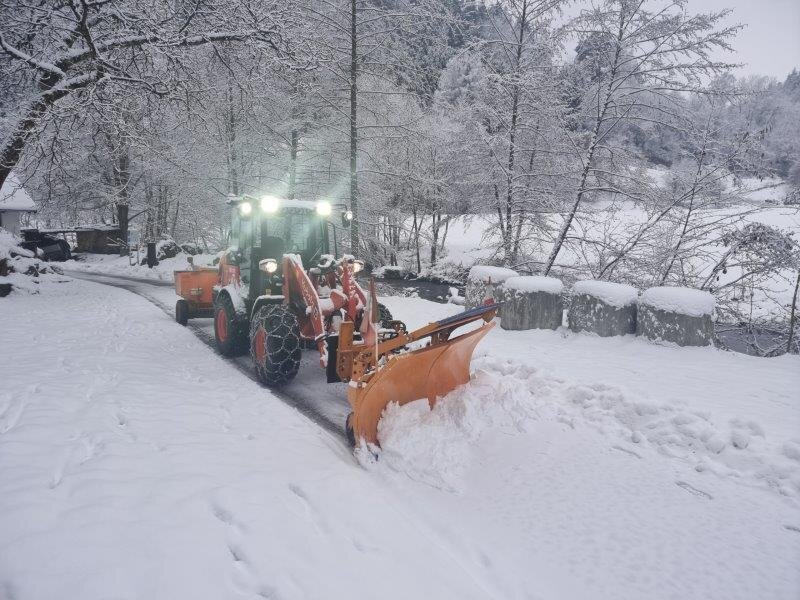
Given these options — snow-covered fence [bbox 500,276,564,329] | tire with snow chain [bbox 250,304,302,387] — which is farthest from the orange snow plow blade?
snow-covered fence [bbox 500,276,564,329]

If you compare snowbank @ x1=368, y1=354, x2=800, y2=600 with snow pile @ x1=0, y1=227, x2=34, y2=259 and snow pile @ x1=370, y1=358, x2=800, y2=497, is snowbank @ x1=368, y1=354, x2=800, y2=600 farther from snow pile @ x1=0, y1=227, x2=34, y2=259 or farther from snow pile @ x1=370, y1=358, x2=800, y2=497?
snow pile @ x1=0, y1=227, x2=34, y2=259

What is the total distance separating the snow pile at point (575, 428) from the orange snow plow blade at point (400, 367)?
0.14 metres

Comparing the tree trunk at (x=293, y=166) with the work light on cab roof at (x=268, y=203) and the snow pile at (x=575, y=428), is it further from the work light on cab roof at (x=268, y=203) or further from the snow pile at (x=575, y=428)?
the snow pile at (x=575, y=428)

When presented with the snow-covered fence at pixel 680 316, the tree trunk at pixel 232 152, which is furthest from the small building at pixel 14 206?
the snow-covered fence at pixel 680 316

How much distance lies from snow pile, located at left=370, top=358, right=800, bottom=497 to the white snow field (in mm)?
17

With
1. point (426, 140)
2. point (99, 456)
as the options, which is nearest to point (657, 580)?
point (99, 456)

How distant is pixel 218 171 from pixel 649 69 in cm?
1424

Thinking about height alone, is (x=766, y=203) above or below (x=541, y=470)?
above

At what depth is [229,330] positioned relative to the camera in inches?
266

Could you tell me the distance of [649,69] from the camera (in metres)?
9.30

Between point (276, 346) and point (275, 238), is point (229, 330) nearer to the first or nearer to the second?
point (275, 238)

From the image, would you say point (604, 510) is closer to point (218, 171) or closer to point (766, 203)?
point (766, 203)

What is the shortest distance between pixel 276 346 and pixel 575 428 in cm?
338

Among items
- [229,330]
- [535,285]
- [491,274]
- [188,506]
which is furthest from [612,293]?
[188,506]
